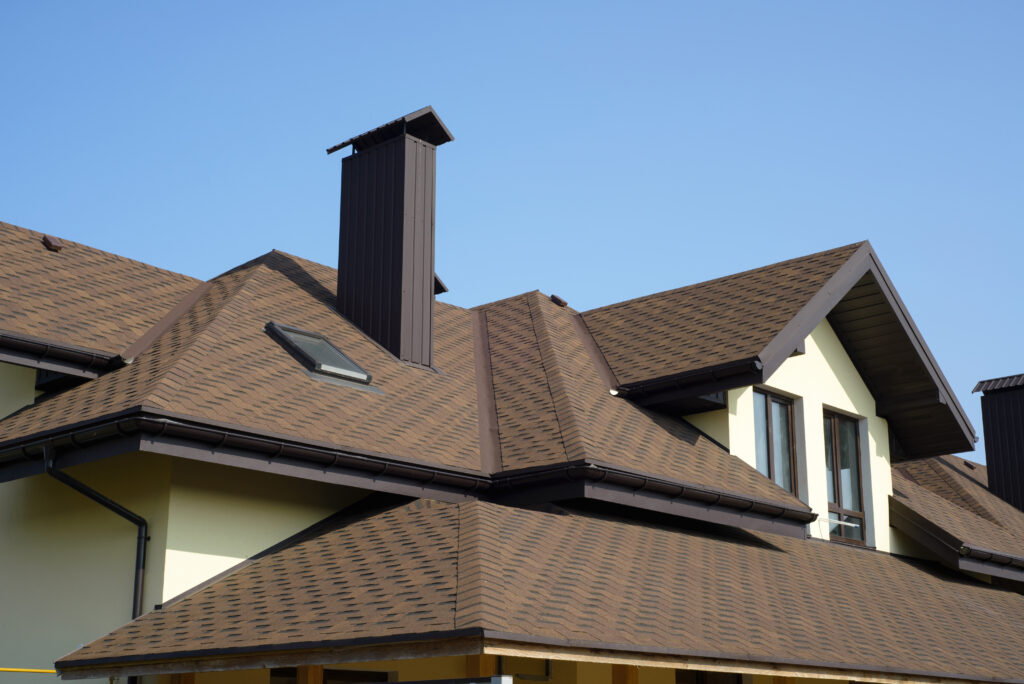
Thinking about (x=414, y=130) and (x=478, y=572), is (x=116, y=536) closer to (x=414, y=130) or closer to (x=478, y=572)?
(x=478, y=572)

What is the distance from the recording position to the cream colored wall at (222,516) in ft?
33.6

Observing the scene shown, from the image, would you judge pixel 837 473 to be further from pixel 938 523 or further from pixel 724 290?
pixel 724 290

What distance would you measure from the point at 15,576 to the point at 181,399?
10.5ft

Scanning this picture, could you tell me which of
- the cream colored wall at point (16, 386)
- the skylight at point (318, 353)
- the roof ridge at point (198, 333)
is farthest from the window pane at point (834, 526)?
the cream colored wall at point (16, 386)

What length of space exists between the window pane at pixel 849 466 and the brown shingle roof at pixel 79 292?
31.2 feet

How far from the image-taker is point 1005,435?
23.5 m

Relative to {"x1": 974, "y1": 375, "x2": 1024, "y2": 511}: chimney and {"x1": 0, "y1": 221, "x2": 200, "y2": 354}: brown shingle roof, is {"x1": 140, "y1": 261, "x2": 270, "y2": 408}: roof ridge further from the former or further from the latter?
{"x1": 974, "y1": 375, "x2": 1024, "y2": 511}: chimney

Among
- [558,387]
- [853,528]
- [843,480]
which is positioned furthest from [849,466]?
[558,387]

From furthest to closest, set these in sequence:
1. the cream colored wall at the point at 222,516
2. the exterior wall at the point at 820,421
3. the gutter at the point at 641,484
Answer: the exterior wall at the point at 820,421 → the gutter at the point at 641,484 → the cream colored wall at the point at 222,516

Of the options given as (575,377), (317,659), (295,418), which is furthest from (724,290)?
(317,659)

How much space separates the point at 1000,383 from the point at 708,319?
11.5 meters

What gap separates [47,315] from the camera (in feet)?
40.5

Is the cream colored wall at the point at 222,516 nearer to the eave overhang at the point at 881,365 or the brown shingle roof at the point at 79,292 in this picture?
the brown shingle roof at the point at 79,292

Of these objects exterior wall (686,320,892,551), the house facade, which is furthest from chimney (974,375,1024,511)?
exterior wall (686,320,892,551)
